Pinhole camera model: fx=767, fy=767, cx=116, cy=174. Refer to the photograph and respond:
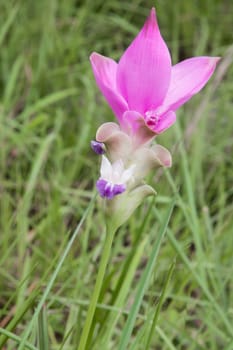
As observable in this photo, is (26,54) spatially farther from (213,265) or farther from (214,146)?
(213,265)

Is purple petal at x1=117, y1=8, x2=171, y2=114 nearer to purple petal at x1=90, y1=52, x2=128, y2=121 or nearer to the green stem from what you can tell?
purple petal at x1=90, y1=52, x2=128, y2=121

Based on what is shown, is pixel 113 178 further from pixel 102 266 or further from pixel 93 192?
pixel 93 192

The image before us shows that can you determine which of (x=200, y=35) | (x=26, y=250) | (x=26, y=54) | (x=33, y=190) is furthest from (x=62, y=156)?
(x=200, y=35)

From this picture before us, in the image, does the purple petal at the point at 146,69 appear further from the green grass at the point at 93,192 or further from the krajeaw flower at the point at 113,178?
the green grass at the point at 93,192

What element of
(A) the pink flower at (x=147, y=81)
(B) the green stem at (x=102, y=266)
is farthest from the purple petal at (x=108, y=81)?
(B) the green stem at (x=102, y=266)

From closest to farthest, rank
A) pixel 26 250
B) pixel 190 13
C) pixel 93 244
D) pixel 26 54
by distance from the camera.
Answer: pixel 26 250 < pixel 93 244 < pixel 26 54 < pixel 190 13
